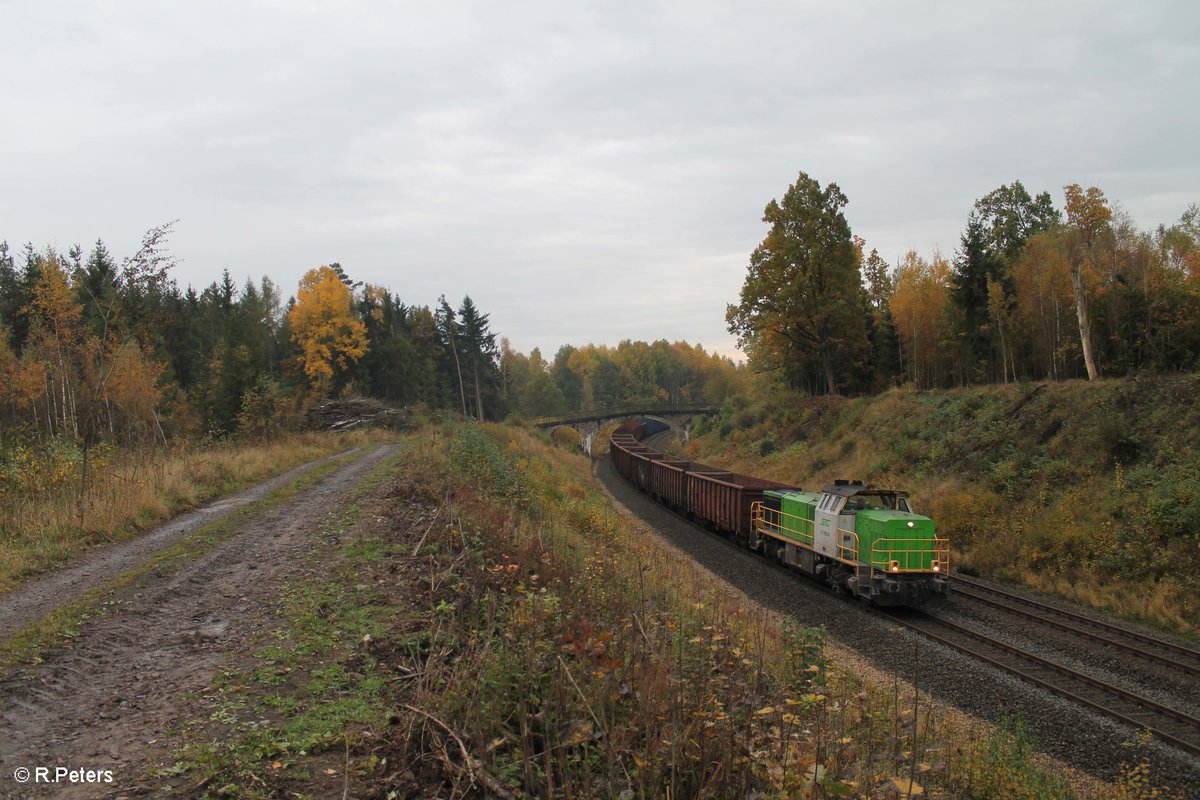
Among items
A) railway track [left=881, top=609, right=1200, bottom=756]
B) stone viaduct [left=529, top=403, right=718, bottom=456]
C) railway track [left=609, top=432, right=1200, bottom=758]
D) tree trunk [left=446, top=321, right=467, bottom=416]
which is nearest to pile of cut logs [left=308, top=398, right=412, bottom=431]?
tree trunk [left=446, top=321, right=467, bottom=416]

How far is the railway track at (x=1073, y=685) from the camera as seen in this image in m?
9.38

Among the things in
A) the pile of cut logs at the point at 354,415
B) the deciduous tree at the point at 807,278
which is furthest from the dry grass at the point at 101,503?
the deciduous tree at the point at 807,278

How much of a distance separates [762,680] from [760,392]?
60190 mm

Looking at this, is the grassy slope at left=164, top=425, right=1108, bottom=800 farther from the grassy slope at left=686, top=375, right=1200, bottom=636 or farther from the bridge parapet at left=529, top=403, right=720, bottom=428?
the bridge parapet at left=529, top=403, right=720, bottom=428

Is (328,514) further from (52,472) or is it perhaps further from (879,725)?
(879,725)

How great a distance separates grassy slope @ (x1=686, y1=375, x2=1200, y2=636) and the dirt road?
1677cm

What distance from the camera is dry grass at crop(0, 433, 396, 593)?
398 inches

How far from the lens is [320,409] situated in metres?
48.3

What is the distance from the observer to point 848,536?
1623cm

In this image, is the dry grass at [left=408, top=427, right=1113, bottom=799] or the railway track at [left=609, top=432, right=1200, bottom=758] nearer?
the dry grass at [left=408, top=427, right=1113, bottom=799]

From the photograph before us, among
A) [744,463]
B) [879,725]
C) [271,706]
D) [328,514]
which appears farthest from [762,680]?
[744,463]

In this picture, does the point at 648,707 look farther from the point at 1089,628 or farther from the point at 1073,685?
the point at 1089,628

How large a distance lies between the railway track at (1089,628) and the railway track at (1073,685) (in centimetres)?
170

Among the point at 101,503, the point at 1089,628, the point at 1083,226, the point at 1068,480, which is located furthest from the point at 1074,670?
→ the point at 1083,226
